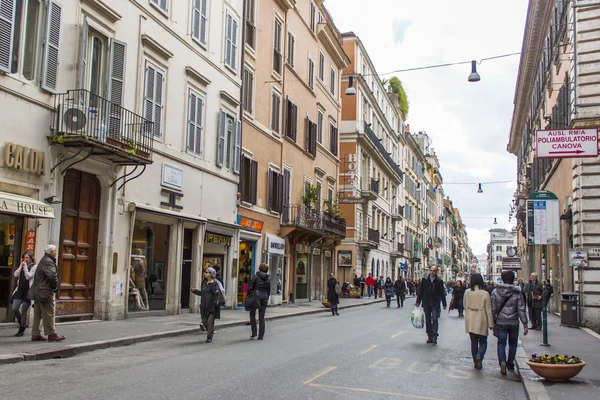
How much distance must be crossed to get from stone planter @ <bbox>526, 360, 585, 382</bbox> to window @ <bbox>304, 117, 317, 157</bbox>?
82.2ft

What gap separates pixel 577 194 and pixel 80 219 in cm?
1518

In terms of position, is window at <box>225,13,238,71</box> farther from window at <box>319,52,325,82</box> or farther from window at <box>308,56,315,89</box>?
window at <box>319,52,325,82</box>

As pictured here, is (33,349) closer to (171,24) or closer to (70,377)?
(70,377)

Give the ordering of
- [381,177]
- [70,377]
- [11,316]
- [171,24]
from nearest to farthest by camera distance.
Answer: [70,377]
[11,316]
[171,24]
[381,177]

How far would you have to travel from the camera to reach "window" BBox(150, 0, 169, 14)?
61.7ft

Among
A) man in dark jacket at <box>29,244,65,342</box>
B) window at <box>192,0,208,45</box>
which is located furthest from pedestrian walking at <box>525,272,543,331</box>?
man in dark jacket at <box>29,244,65,342</box>

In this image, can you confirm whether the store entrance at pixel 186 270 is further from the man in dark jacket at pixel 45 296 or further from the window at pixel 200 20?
the man in dark jacket at pixel 45 296

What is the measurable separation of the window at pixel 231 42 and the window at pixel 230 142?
2003 mm

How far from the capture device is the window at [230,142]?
76.5ft

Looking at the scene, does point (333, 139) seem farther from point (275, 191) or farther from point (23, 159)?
point (23, 159)

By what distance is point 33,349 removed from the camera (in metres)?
10.4

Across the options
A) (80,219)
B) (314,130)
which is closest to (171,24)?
(80,219)

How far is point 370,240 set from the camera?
153ft

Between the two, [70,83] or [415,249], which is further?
[415,249]
